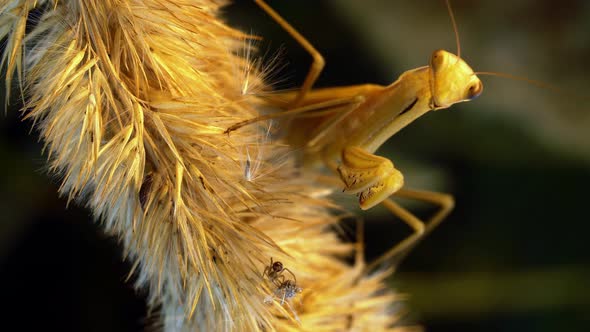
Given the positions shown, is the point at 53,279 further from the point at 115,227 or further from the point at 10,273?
the point at 115,227

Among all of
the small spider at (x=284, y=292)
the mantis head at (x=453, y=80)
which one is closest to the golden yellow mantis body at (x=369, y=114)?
the mantis head at (x=453, y=80)

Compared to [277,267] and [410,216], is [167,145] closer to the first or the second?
[277,267]

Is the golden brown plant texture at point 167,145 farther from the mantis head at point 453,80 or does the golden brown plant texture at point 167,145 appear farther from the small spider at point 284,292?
the mantis head at point 453,80

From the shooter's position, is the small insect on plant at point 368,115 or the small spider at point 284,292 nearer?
the small spider at point 284,292

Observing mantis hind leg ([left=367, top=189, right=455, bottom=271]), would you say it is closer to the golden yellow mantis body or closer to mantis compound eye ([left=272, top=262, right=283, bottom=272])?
the golden yellow mantis body

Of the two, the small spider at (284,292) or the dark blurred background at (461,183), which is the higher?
the dark blurred background at (461,183)
